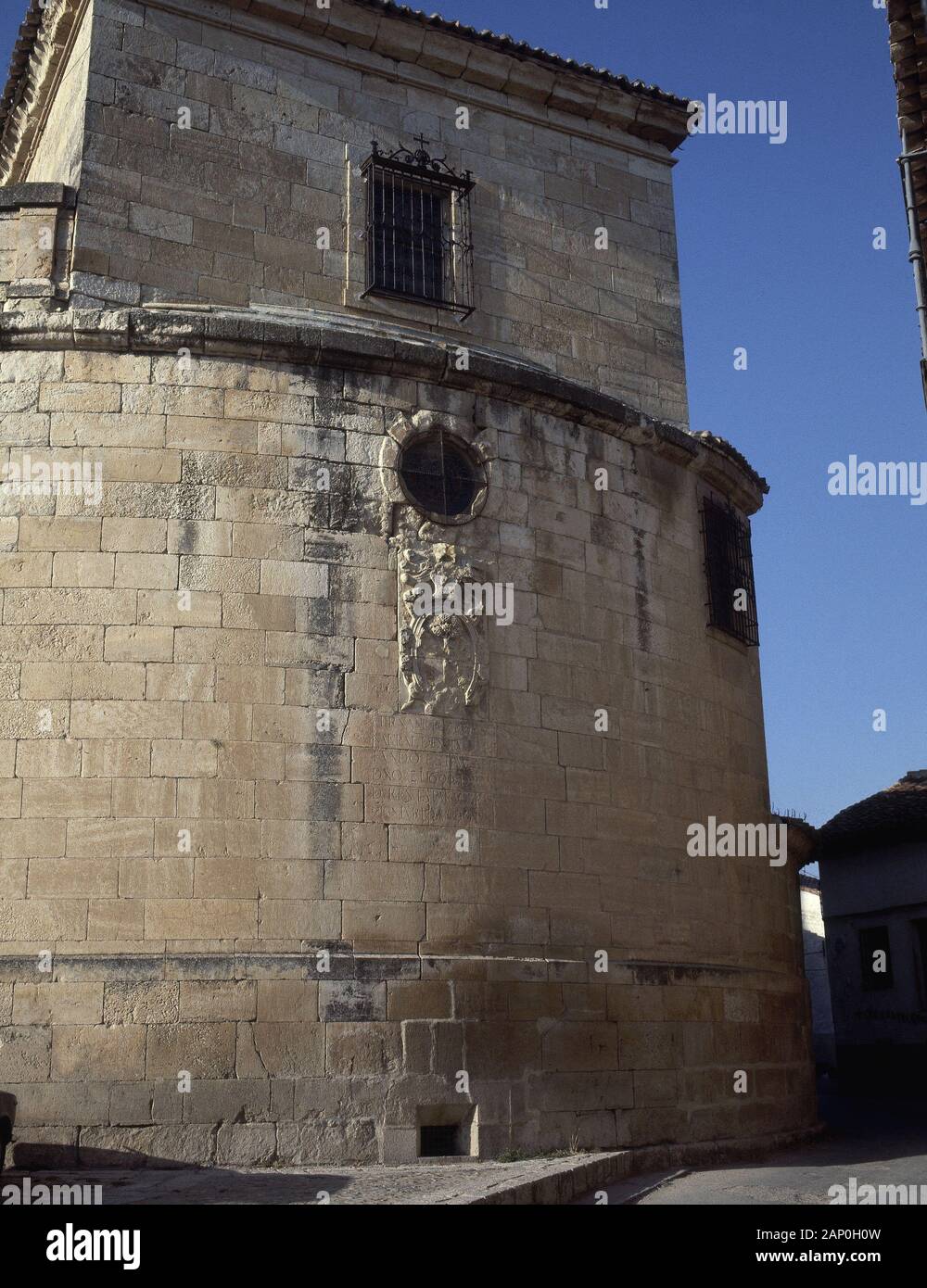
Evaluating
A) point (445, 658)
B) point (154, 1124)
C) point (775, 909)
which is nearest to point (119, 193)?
point (445, 658)

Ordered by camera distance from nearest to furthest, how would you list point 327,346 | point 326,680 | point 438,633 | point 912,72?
point 912,72 → point 326,680 → point 438,633 → point 327,346

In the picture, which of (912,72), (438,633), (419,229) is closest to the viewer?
(912,72)

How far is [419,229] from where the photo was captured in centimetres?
1348

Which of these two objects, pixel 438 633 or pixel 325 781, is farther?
pixel 438 633

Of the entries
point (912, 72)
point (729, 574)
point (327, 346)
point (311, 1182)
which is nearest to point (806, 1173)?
point (311, 1182)

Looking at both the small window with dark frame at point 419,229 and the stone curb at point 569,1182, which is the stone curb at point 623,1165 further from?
the small window with dark frame at point 419,229

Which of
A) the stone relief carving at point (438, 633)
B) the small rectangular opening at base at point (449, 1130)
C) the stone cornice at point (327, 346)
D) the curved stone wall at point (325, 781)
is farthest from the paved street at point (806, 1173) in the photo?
the stone cornice at point (327, 346)

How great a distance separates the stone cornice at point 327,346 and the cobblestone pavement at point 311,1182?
20.4 ft

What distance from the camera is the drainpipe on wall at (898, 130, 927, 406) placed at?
10.7 m

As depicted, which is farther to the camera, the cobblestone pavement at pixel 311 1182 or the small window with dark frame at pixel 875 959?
the small window with dark frame at pixel 875 959

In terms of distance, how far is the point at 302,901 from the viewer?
35.1ft

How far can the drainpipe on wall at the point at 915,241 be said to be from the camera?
1068 cm

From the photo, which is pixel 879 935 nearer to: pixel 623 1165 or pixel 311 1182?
pixel 623 1165

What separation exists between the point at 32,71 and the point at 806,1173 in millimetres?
11902
